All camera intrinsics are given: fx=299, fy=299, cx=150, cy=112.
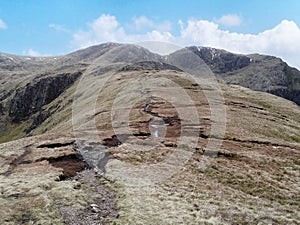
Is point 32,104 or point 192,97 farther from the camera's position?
point 32,104

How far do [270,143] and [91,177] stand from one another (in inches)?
1350

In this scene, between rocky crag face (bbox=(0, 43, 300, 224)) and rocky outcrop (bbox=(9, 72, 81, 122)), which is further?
rocky outcrop (bbox=(9, 72, 81, 122))

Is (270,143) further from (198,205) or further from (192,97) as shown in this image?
(192,97)

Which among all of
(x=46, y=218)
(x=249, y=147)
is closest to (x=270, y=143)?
(x=249, y=147)

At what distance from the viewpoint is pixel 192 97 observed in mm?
100250

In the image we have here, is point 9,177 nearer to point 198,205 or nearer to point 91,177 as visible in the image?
point 91,177

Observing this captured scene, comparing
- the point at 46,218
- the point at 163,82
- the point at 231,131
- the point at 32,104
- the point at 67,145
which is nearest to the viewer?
the point at 46,218

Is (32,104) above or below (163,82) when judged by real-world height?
below

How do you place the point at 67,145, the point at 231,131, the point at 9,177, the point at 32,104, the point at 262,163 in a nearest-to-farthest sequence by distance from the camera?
1. the point at 9,177
2. the point at 262,163
3. the point at 67,145
4. the point at 231,131
5. the point at 32,104

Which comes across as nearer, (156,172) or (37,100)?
(156,172)

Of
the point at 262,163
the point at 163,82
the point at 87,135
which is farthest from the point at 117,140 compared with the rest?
the point at 163,82

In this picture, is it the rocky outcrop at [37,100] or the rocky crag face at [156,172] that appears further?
the rocky outcrop at [37,100]

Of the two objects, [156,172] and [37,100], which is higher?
[156,172]

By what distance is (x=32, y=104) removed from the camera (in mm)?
194500
